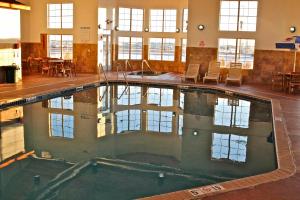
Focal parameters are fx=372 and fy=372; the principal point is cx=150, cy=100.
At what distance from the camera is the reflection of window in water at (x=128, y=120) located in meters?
8.29

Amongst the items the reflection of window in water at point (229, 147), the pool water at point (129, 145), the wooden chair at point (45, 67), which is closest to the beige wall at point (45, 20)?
the wooden chair at point (45, 67)

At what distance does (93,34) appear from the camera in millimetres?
17359

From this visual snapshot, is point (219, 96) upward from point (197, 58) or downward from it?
downward

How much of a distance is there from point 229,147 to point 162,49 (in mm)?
13176

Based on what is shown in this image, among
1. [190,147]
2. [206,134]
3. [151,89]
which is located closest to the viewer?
[190,147]

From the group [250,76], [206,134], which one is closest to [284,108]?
[206,134]

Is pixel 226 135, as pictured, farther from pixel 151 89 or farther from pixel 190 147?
pixel 151 89

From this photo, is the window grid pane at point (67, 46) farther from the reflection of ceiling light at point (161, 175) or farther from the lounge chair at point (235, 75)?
the reflection of ceiling light at point (161, 175)

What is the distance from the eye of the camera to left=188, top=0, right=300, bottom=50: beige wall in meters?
14.5

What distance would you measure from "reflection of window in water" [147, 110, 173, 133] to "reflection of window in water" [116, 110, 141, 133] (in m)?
0.27

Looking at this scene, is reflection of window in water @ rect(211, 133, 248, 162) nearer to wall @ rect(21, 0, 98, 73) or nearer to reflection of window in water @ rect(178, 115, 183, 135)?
reflection of window in water @ rect(178, 115, 183, 135)

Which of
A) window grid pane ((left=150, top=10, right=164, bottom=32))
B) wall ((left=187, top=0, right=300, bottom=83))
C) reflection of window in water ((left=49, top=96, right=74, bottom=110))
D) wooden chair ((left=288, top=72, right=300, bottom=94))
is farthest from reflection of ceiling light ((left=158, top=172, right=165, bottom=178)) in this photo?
window grid pane ((left=150, top=10, right=164, bottom=32))

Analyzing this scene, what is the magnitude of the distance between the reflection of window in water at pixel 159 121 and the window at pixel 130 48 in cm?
1012

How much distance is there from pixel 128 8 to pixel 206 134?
43.1 feet
